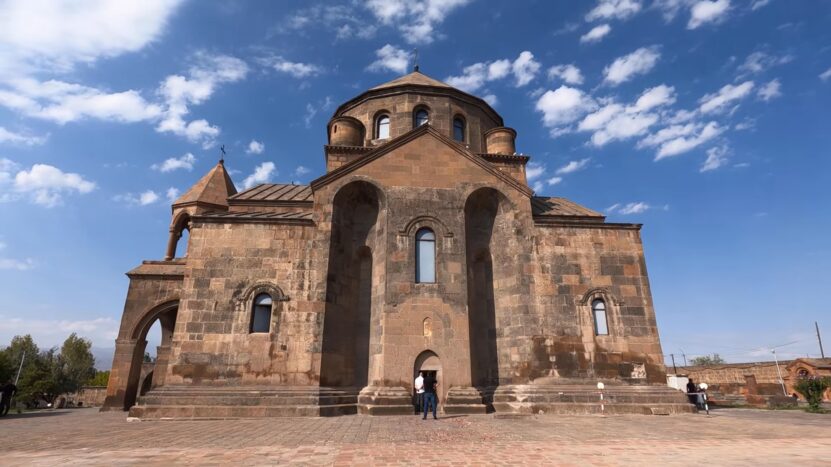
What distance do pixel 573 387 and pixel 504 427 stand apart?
4.43m

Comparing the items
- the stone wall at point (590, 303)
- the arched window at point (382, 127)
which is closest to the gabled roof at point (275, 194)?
the arched window at point (382, 127)

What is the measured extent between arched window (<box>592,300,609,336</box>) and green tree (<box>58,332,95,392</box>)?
50.8m

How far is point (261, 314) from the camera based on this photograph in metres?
13.0

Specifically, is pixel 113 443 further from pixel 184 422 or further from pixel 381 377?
pixel 381 377

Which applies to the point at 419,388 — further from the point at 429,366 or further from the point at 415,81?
the point at 415,81

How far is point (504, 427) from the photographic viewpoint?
933cm

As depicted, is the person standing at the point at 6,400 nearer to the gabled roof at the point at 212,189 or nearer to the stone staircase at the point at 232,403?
the stone staircase at the point at 232,403

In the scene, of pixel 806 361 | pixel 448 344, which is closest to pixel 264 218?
pixel 448 344

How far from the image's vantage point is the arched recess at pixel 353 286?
1309 centimetres

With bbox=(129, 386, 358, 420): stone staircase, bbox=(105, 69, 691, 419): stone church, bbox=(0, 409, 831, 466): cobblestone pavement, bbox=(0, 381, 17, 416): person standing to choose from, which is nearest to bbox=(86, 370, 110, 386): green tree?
bbox=(0, 381, 17, 416): person standing

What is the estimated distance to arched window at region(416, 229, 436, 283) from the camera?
1359 cm

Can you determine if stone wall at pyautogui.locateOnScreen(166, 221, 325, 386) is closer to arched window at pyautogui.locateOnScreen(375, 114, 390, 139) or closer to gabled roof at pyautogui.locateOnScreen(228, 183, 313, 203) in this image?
gabled roof at pyautogui.locateOnScreen(228, 183, 313, 203)

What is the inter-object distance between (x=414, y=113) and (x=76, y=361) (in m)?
52.0

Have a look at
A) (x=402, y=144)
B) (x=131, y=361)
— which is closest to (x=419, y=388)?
(x=402, y=144)
